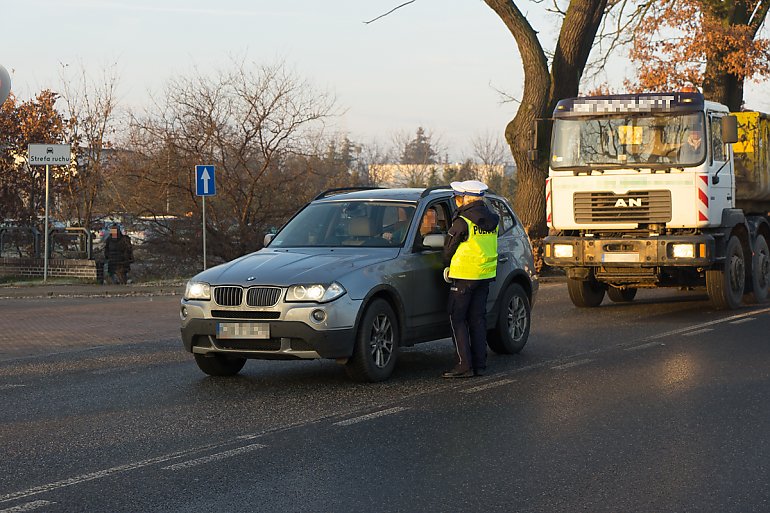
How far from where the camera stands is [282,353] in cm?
970

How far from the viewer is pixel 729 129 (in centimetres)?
1595

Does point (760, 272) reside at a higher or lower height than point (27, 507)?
higher

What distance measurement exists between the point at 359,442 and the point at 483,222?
3362 millimetres

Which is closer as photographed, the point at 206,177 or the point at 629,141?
the point at 629,141

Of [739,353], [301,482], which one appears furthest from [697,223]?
[301,482]

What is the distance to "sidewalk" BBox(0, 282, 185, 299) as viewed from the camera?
21984mm

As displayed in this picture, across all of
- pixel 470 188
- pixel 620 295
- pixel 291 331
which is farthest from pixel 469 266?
→ pixel 620 295

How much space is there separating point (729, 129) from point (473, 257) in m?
6.99

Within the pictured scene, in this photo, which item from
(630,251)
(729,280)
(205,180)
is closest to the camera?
(630,251)

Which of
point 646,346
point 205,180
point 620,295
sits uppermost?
point 205,180

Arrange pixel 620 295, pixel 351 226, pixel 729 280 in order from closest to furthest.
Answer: pixel 351 226 < pixel 729 280 < pixel 620 295

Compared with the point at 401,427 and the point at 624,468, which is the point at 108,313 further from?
the point at 624,468

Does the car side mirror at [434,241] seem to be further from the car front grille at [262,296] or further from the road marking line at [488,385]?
the car front grille at [262,296]

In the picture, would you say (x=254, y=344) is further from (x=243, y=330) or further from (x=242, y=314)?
(x=242, y=314)
